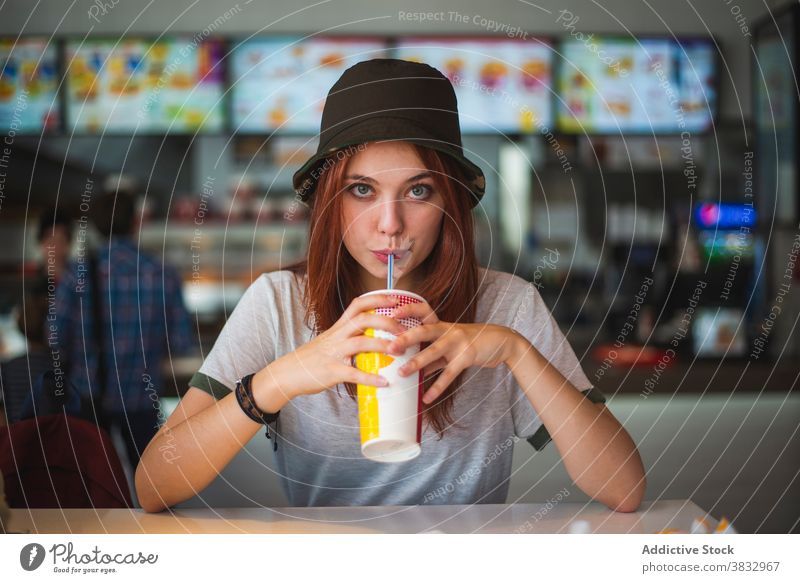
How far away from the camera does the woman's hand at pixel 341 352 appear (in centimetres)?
69

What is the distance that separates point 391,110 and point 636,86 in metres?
2.10

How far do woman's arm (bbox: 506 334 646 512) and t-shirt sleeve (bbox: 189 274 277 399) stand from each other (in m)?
0.32

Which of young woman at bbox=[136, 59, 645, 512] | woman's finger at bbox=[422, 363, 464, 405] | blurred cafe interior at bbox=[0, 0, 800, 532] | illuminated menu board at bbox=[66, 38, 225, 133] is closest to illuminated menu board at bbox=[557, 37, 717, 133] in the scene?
blurred cafe interior at bbox=[0, 0, 800, 532]

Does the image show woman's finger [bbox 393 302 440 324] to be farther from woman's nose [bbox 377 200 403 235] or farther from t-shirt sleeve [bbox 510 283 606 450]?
t-shirt sleeve [bbox 510 283 606 450]

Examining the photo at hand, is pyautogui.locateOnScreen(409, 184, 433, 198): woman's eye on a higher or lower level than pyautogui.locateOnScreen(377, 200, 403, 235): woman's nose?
higher

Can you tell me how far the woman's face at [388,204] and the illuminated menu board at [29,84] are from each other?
5.39 feet

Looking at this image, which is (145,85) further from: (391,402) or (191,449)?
(391,402)

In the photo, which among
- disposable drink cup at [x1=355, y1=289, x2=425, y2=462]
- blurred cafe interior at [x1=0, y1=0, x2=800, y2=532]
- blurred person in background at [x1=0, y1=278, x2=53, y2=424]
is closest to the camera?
disposable drink cup at [x1=355, y1=289, x2=425, y2=462]

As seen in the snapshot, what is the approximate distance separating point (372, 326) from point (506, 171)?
7.82 ft

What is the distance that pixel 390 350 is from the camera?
2.25ft

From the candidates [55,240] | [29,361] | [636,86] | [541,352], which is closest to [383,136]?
[541,352]

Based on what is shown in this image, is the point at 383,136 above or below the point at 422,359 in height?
above

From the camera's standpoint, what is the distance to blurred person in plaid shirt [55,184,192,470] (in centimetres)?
191

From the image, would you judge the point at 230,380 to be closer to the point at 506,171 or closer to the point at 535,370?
the point at 535,370
